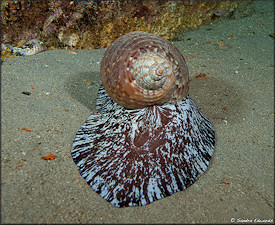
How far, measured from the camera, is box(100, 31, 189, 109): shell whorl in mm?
1908

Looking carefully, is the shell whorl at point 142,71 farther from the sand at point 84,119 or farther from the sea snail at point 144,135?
the sand at point 84,119

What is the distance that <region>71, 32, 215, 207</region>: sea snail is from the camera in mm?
1939

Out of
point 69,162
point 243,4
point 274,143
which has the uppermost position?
point 243,4

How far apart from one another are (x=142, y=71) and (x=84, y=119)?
118cm

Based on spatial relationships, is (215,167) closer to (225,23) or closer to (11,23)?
(11,23)

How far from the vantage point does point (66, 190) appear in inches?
74.2

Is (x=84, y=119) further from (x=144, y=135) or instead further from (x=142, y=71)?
(x=142, y=71)

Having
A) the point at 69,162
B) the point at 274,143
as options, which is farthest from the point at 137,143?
the point at 274,143

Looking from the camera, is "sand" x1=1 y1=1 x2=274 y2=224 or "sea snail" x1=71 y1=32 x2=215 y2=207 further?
"sea snail" x1=71 y1=32 x2=215 y2=207

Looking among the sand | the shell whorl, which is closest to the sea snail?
the shell whorl

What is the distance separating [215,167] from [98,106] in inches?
65.6

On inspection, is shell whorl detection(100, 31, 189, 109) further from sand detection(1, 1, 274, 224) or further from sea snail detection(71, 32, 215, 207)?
sand detection(1, 1, 274, 224)

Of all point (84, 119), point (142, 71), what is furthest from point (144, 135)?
point (84, 119)

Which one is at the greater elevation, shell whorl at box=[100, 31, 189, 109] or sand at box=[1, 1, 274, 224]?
shell whorl at box=[100, 31, 189, 109]
